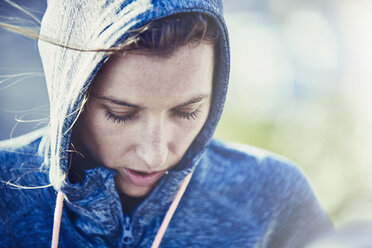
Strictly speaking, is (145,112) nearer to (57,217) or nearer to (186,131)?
(186,131)

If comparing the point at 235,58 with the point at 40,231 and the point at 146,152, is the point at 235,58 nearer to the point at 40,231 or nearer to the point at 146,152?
the point at 146,152

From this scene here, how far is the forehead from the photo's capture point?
55 centimetres

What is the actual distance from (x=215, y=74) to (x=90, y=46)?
0.79ft

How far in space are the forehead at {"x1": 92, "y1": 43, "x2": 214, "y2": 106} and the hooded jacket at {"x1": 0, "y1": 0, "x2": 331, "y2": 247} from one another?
3 cm

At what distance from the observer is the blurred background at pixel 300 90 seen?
29.6 inches

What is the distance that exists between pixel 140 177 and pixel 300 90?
65 cm

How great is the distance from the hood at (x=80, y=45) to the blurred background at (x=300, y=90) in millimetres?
102

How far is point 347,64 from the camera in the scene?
1.08 m

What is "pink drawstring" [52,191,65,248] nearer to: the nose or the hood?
the hood

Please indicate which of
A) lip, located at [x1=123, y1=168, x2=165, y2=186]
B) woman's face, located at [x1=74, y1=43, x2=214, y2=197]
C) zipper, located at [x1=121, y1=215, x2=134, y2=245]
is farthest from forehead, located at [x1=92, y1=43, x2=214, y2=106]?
zipper, located at [x1=121, y1=215, x2=134, y2=245]

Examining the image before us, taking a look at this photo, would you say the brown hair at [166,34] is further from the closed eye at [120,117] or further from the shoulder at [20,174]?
the shoulder at [20,174]

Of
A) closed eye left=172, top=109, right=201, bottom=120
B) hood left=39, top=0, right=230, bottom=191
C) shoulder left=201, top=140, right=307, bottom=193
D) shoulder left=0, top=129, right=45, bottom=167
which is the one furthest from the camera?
shoulder left=201, top=140, right=307, bottom=193

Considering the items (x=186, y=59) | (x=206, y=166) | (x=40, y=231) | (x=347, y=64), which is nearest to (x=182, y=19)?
(x=186, y=59)

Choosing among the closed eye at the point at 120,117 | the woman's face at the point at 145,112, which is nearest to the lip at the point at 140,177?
the woman's face at the point at 145,112
